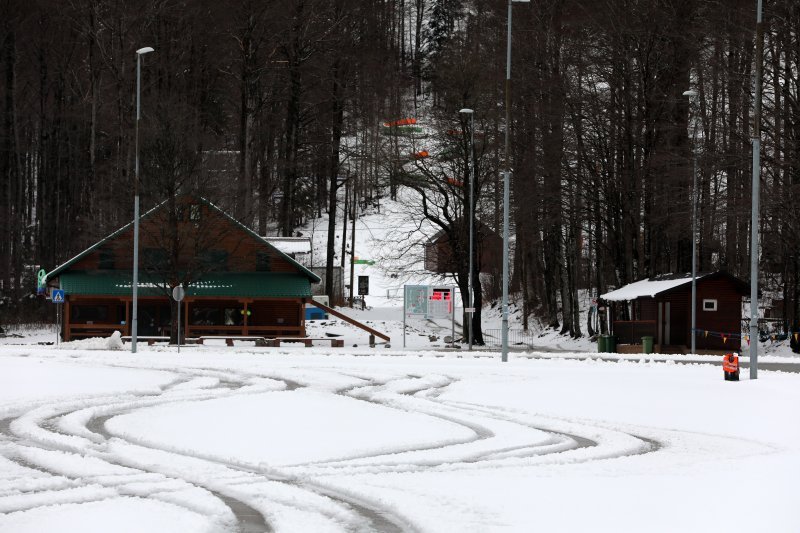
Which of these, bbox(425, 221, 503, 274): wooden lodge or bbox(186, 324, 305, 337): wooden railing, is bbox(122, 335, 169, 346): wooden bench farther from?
bbox(425, 221, 503, 274): wooden lodge

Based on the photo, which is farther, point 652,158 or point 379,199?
point 379,199

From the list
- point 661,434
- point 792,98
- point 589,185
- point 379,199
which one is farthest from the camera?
point 379,199

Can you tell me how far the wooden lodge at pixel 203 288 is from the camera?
181 ft

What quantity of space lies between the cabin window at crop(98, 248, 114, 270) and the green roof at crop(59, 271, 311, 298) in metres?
0.38

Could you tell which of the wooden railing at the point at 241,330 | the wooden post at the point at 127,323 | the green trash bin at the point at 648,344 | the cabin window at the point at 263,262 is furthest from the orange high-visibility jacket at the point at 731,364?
the wooden post at the point at 127,323

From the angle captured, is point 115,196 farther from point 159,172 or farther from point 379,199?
point 379,199

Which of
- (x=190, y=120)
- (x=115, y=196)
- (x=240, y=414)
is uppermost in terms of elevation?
(x=190, y=120)

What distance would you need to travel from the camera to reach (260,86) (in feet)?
214

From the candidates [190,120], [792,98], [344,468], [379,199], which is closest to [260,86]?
A: [190,120]

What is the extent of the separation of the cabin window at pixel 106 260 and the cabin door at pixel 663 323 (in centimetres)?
2637

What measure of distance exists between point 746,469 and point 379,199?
99145 mm

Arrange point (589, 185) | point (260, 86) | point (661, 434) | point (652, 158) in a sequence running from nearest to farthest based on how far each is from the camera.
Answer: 1. point (661, 434)
2. point (652, 158)
3. point (589, 185)
4. point (260, 86)

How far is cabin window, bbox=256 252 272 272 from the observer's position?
58469 mm

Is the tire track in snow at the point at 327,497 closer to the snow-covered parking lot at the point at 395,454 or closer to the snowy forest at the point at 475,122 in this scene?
the snow-covered parking lot at the point at 395,454
